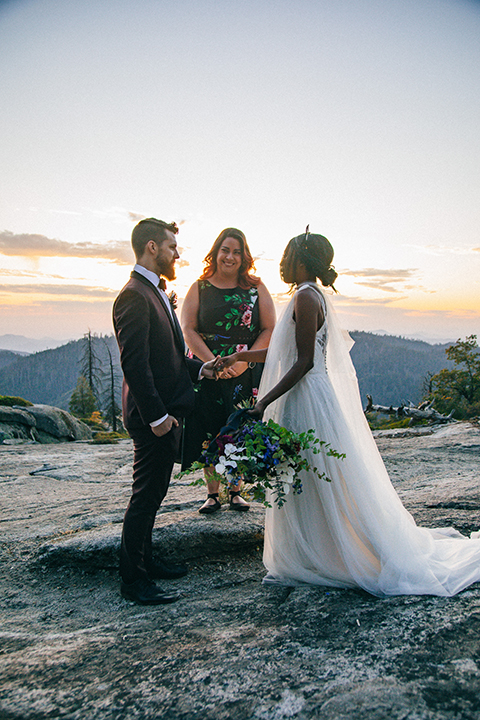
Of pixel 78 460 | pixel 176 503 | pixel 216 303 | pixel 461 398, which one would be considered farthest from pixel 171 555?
pixel 461 398

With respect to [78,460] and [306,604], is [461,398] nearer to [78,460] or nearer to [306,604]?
[78,460]

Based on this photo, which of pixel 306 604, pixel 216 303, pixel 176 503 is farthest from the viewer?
pixel 176 503

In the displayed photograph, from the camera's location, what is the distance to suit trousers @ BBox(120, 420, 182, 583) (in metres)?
3.03

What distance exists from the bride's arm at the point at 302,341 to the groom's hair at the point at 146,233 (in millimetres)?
1052

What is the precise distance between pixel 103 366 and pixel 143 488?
6573 inches

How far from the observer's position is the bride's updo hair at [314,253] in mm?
3107

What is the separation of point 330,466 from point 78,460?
7327mm

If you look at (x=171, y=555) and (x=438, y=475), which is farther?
(x=438, y=475)

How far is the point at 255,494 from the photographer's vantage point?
108 inches

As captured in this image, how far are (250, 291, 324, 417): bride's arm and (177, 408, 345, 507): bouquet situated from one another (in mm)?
244

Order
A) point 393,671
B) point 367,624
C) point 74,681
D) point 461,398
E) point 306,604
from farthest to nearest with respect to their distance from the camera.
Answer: point 461,398, point 306,604, point 367,624, point 74,681, point 393,671

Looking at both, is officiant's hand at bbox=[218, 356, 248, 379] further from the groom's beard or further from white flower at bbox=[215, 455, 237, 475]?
white flower at bbox=[215, 455, 237, 475]

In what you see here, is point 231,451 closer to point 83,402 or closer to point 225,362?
point 225,362

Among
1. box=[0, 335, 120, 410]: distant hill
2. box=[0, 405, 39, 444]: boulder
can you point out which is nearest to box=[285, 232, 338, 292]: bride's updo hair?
box=[0, 405, 39, 444]: boulder
